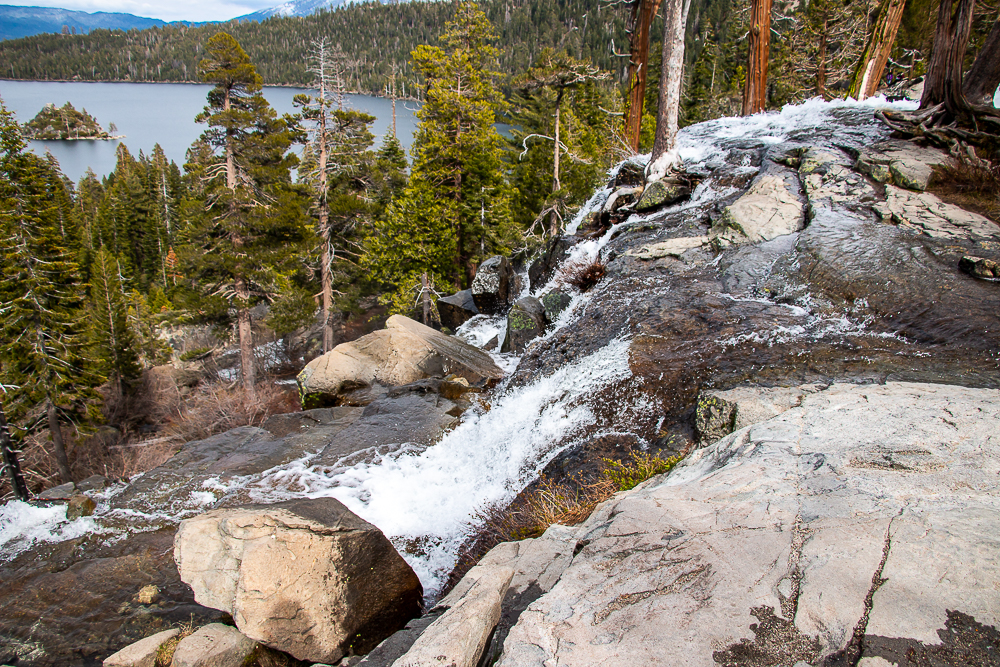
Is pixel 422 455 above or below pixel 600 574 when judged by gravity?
below

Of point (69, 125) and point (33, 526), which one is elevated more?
point (69, 125)

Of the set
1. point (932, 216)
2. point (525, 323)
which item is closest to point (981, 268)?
point (932, 216)

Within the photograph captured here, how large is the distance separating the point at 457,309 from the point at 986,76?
16.2 metres

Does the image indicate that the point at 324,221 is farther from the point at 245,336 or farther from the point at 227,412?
the point at 227,412

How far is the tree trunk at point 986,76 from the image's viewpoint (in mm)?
9461

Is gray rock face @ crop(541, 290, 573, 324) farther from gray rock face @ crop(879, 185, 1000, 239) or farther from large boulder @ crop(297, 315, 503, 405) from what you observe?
gray rock face @ crop(879, 185, 1000, 239)

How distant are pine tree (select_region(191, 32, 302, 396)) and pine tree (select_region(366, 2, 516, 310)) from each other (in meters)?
4.92

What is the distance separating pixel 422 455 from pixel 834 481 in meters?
7.06

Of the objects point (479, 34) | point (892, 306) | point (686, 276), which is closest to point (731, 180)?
point (686, 276)

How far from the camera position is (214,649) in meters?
4.93

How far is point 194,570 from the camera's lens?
5176mm

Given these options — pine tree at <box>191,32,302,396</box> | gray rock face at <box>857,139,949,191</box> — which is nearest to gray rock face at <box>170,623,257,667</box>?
gray rock face at <box>857,139,949,191</box>

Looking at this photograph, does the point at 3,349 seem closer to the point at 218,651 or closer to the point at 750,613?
the point at 218,651

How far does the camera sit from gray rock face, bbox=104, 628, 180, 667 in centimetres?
505
